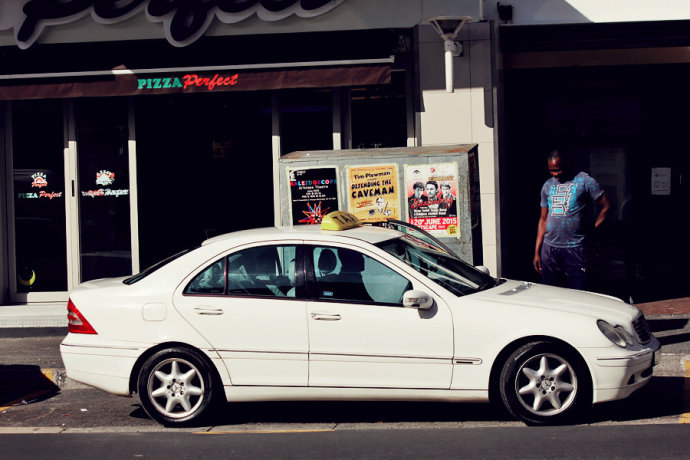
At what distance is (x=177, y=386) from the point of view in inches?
264

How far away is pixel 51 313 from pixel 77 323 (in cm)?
469

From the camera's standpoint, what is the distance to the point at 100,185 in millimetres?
12109

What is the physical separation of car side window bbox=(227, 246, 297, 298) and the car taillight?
1.12 m

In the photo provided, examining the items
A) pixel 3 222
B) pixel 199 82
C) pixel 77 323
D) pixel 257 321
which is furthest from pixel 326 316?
pixel 3 222

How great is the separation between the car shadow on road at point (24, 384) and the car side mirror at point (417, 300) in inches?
151

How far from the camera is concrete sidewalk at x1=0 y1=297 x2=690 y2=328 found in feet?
35.6

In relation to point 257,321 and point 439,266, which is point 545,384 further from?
point 257,321

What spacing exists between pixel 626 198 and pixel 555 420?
7.34m

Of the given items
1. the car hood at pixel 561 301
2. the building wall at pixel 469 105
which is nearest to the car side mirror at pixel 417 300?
the car hood at pixel 561 301

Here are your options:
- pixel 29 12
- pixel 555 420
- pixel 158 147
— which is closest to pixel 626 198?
pixel 158 147

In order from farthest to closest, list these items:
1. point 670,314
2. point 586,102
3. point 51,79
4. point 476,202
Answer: point 586,102 → point 51,79 → point 670,314 → point 476,202

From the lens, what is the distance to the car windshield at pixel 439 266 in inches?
267

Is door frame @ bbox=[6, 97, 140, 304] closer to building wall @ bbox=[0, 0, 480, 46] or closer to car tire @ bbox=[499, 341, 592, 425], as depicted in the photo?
building wall @ bbox=[0, 0, 480, 46]

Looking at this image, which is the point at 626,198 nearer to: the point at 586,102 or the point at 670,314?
the point at 586,102
